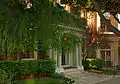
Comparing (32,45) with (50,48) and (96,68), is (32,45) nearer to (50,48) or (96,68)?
(50,48)

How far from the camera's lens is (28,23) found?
1601mm

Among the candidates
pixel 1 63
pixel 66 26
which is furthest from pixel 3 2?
pixel 1 63

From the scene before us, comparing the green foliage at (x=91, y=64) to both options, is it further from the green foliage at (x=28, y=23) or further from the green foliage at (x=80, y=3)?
the green foliage at (x=28, y=23)

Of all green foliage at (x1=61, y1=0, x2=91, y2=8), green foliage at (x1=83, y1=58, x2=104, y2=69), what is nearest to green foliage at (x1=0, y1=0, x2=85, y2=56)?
green foliage at (x1=61, y1=0, x2=91, y2=8)

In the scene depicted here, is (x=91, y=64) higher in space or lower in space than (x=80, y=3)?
lower

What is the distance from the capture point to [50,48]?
1.73m

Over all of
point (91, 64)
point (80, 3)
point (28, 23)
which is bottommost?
point (91, 64)

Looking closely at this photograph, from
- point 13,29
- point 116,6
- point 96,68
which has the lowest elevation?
point 96,68

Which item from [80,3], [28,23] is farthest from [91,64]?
[28,23]

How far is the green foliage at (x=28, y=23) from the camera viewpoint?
5.12 ft

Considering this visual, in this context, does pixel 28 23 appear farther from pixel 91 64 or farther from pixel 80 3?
pixel 91 64

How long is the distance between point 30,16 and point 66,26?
282mm

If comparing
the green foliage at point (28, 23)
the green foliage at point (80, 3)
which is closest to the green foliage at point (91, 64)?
the green foliage at point (80, 3)

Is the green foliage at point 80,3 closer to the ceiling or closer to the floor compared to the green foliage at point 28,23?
closer to the ceiling
